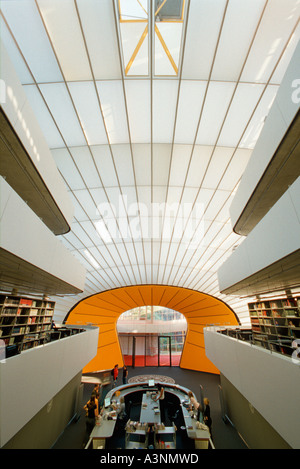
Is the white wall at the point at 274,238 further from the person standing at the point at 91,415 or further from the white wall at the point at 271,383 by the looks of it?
the person standing at the point at 91,415

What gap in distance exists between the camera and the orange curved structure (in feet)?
60.5

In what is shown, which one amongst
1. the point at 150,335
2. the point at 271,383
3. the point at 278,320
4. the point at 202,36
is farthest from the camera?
the point at 150,335

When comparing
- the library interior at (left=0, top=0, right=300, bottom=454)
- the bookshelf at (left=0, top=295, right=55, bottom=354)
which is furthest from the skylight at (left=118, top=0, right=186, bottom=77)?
the bookshelf at (left=0, top=295, right=55, bottom=354)

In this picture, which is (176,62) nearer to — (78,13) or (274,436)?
(78,13)

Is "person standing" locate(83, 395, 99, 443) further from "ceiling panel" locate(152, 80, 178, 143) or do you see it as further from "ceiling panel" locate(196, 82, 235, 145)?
"ceiling panel" locate(196, 82, 235, 145)

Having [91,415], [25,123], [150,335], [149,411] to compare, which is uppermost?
[25,123]

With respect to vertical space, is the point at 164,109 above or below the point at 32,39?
above

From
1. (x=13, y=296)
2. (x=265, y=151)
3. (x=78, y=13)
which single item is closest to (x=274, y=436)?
(x=265, y=151)

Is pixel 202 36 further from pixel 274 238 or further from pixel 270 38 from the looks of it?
pixel 274 238

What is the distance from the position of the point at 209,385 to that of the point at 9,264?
16.5 metres

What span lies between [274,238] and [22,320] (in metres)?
9.24

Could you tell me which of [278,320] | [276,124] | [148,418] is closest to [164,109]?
[276,124]

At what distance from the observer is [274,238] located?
13.0 ft

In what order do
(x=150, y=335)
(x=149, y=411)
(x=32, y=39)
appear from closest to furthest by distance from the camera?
(x=32, y=39), (x=149, y=411), (x=150, y=335)
